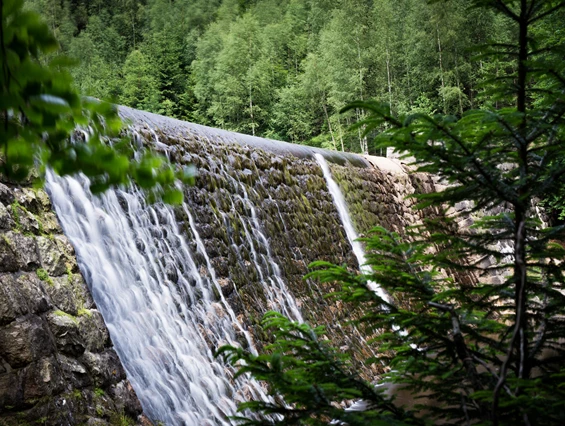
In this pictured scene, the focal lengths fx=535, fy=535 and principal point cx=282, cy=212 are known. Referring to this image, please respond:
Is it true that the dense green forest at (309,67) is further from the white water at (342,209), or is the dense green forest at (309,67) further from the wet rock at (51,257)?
the wet rock at (51,257)

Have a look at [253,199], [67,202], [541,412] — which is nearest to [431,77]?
[253,199]

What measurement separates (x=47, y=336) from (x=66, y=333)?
15cm

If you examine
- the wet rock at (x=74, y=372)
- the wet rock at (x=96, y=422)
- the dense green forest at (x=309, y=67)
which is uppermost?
the dense green forest at (x=309, y=67)

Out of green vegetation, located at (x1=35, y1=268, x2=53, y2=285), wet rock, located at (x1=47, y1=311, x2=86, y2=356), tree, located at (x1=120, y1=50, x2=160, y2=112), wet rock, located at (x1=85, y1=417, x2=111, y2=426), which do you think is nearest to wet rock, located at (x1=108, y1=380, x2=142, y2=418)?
wet rock, located at (x1=85, y1=417, x2=111, y2=426)

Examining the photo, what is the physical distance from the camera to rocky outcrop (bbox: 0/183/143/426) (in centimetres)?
240

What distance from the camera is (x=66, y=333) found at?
2727 millimetres

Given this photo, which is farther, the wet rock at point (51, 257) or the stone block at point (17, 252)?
the wet rock at point (51, 257)

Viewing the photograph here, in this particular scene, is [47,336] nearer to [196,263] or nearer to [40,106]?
[196,263]

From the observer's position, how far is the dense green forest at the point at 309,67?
21516 millimetres

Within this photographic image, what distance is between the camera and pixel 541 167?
164 cm

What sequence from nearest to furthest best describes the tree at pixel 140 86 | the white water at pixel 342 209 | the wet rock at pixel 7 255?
the wet rock at pixel 7 255 < the white water at pixel 342 209 < the tree at pixel 140 86

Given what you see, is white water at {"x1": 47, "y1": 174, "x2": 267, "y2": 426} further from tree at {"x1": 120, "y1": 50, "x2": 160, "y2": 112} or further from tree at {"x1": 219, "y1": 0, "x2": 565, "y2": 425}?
tree at {"x1": 120, "y1": 50, "x2": 160, "y2": 112}

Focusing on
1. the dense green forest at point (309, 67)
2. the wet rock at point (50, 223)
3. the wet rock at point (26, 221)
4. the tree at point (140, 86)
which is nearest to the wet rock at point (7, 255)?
the wet rock at point (26, 221)

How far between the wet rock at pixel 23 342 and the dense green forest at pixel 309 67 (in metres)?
15.4
